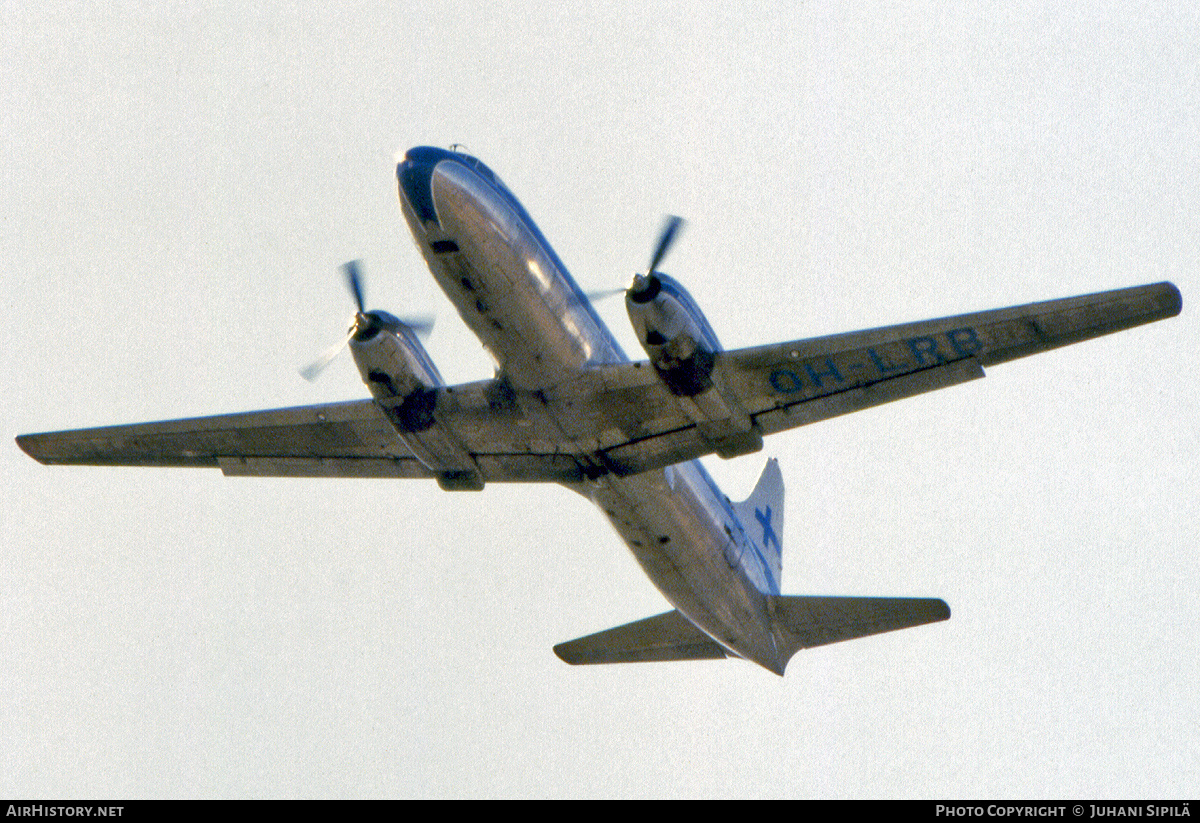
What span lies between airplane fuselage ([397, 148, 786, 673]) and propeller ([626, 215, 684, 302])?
1.36 m

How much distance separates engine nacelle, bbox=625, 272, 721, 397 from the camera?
18578 millimetres

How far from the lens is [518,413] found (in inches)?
805

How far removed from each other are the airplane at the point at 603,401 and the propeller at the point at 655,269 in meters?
0.02

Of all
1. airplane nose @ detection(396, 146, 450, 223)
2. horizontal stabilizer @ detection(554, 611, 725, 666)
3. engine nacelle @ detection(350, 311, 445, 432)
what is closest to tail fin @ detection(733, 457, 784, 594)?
horizontal stabilizer @ detection(554, 611, 725, 666)

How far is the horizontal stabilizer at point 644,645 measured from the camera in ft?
86.4

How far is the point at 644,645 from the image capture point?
26453 millimetres

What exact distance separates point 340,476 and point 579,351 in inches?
234

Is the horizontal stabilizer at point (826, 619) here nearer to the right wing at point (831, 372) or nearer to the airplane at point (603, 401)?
the airplane at point (603, 401)

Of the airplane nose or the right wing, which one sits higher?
the airplane nose

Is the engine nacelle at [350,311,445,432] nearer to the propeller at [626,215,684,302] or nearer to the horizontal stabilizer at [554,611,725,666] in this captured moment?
the propeller at [626,215,684,302]

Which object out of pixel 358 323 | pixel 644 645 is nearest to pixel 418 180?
pixel 358 323

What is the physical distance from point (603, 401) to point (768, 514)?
396 inches

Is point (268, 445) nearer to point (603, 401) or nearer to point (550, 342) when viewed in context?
point (550, 342)

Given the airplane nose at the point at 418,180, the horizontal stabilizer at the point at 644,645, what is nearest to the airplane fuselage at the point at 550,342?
the airplane nose at the point at 418,180
